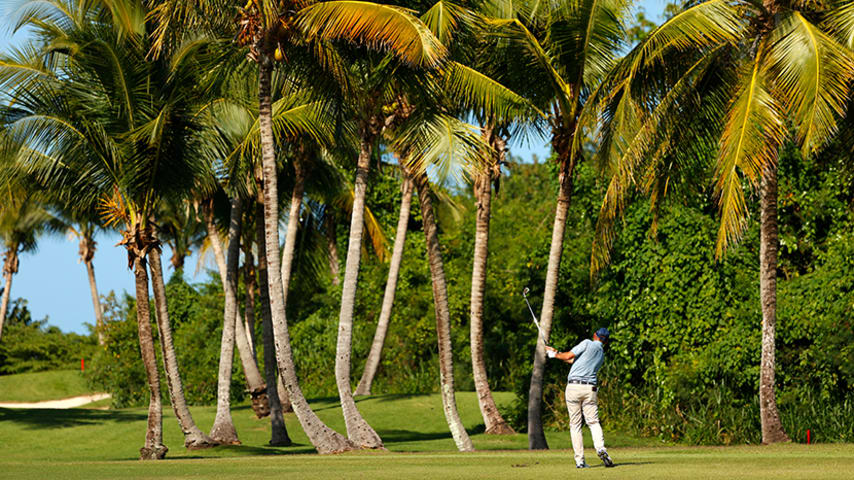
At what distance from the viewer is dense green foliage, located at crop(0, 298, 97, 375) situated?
188 feet

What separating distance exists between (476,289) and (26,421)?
1300 centimetres

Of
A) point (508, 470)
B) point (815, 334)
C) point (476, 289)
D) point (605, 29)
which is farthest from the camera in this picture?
point (476, 289)

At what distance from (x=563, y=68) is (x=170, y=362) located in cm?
1050

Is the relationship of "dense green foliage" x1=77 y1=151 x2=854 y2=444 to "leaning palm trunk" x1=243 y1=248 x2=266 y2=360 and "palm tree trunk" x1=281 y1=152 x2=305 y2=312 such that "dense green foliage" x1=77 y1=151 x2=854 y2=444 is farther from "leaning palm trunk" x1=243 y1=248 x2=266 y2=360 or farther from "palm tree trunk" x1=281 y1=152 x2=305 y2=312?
"leaning palm trunk" x1=243 y1=248 x2=266 y2=360

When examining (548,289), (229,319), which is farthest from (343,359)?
(229,319)

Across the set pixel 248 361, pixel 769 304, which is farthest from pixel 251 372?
pixel 769 304

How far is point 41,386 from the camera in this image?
5088 centimetres

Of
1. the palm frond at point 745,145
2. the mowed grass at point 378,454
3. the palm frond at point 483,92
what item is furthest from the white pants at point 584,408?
the palm frond at point 483,92

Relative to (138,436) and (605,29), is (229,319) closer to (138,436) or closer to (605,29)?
(138,436)

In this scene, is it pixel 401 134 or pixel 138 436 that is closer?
pixel 401 134

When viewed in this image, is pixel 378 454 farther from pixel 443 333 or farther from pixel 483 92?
pixel 483 92

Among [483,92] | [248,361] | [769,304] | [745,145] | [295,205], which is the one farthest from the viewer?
[248,361]

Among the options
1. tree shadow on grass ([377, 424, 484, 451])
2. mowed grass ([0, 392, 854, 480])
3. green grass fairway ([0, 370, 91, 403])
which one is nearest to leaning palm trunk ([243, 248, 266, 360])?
mowed grass ([0, 392, 854, 480])

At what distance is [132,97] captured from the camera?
2017cm
